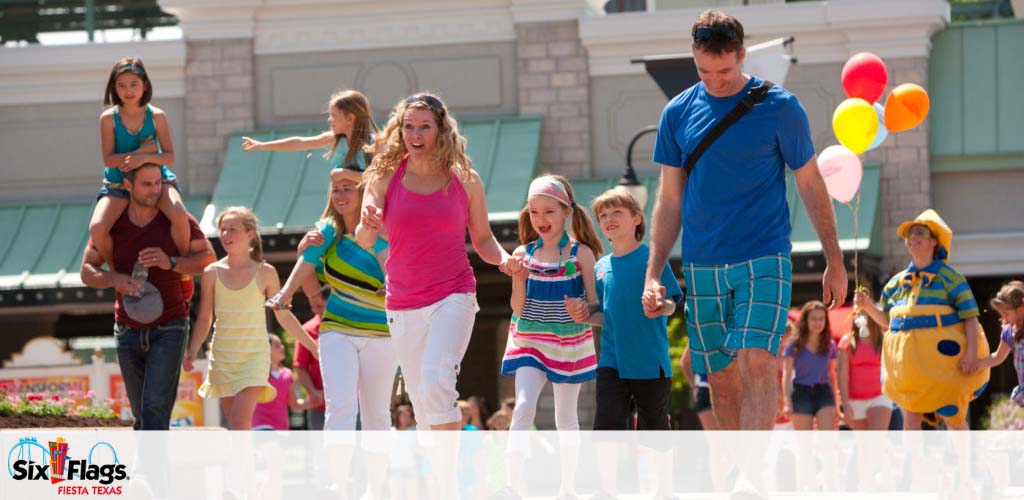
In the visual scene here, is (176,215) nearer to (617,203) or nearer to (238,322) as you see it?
(238,322)

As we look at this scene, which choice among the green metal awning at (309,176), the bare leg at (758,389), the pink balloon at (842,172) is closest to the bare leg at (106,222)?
the bare leg at (758,389)

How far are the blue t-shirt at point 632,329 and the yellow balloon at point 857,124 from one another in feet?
12.6

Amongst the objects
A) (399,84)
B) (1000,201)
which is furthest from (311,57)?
(1000,201)

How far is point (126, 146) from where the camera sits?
8547mm

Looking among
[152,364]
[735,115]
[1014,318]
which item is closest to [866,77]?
[1014,318]

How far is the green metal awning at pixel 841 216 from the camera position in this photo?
64.5ft

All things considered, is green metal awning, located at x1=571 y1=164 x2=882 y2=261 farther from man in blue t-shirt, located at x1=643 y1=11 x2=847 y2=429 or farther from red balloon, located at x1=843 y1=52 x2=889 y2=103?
man in blue t-shirt, located at x1=643 y1=11 x2=847 y2=429

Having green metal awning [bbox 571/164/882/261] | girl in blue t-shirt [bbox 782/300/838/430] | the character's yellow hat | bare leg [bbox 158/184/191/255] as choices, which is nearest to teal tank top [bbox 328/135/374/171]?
bare leg [bbox 158/184/191/255]

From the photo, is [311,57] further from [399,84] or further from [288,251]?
[288,251]

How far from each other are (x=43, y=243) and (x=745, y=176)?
1704cm

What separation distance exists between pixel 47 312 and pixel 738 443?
18.2m

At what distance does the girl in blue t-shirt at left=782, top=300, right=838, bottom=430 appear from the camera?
1288 centimetres

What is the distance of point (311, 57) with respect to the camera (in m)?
22.0

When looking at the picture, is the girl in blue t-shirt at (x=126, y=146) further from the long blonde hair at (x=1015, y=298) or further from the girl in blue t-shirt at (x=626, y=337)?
the long blonde hair at (x=1015, y=298)
